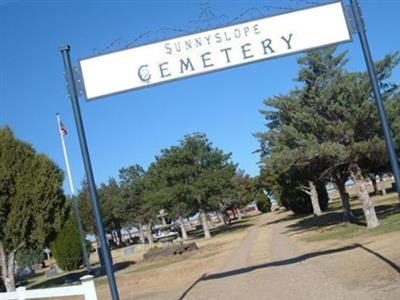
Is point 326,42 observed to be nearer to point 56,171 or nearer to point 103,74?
point 103,74

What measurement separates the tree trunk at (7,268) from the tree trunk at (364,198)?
15726 millimetres

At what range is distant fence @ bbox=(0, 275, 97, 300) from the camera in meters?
9.74

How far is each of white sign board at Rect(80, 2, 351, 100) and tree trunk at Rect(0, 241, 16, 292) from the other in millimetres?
20671

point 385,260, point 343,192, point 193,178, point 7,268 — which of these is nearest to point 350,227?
point 343,192

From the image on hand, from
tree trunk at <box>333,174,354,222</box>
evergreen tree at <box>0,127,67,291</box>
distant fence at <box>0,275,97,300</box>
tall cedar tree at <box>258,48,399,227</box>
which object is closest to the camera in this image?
distant fence at <box>0,275,97,300</box>

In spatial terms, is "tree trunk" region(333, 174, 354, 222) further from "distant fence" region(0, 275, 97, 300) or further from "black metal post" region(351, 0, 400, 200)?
"black metal post" region(351, 0, 400, 200)

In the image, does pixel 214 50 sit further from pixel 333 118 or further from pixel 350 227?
pixel 350 227

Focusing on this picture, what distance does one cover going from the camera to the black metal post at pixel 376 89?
9.04 meters

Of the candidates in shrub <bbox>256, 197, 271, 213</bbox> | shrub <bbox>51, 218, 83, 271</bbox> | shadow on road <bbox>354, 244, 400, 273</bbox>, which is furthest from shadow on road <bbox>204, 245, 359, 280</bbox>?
shrub <bbox>256, 197, 271, 213</bbox>

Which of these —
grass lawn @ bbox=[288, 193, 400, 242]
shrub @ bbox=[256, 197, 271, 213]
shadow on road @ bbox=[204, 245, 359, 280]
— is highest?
shrub @ bbox=[256, 197, 271, 213]

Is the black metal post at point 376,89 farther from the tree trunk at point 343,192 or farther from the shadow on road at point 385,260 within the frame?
the tree trunk at point 343,192

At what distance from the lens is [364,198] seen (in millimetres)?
27469

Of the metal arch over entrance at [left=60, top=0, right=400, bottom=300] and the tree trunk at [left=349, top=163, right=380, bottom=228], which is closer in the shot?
the metal arch over entrance at [left=60, top=0, right=400, bottom=300]

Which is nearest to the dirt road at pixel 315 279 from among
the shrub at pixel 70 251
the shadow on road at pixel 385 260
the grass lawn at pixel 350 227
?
the shadow on road at pixel 385 260
